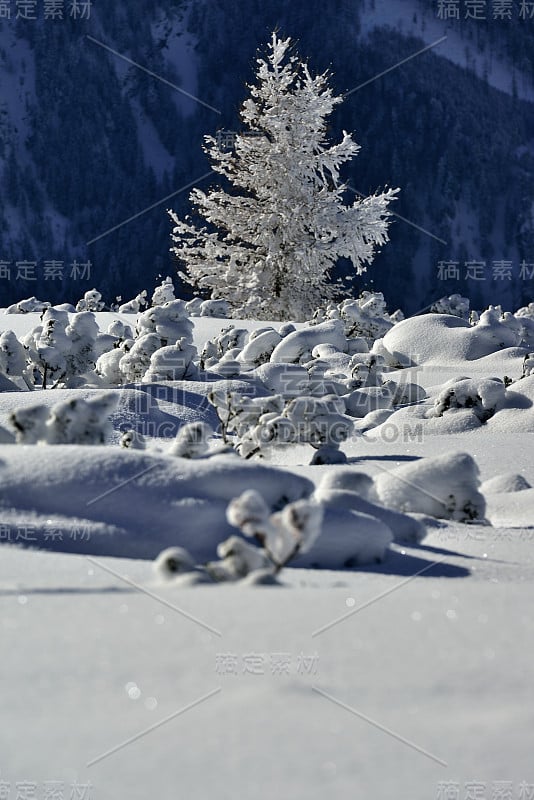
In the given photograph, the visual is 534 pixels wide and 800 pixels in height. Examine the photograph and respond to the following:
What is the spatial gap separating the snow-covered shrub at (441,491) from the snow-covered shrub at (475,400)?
2249 mm

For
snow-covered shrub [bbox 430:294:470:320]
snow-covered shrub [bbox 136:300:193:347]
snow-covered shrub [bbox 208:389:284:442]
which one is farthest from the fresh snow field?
snow-covered shrub [bbox 430:294:470:320]

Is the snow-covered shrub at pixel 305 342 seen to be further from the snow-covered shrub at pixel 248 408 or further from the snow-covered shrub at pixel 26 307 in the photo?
the snow-covered shrub at pixel 26 307

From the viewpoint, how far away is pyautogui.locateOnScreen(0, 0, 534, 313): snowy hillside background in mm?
45969

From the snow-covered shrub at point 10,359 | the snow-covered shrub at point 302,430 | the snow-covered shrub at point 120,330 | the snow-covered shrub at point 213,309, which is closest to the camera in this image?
the snow-covered shrub at point 302,430

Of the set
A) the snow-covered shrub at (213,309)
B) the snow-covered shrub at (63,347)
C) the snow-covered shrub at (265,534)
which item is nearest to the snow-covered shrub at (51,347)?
the snow-covered shrub at (63,347)

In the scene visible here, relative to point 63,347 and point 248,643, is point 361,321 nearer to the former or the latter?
point 63,347

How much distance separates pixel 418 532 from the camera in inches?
101

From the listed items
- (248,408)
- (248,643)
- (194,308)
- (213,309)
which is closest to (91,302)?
(194,308)

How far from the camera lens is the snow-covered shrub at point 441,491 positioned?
2998 mm

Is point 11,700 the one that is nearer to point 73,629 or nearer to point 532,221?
point 73,629

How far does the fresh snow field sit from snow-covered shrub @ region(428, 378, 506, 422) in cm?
232

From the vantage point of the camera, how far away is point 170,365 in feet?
19.5

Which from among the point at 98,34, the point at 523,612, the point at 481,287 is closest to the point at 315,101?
the point at 523,612

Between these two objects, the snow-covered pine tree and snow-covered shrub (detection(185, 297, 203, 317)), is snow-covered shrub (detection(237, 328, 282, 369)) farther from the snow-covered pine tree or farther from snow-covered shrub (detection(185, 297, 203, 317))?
the snow-covered pine tree
